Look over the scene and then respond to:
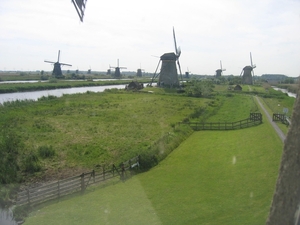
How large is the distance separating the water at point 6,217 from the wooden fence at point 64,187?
13.8 inches

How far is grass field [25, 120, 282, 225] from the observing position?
793cm

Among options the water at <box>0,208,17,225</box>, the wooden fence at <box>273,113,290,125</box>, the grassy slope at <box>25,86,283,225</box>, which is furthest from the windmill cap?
the water at <box>0,208,17,225</box>

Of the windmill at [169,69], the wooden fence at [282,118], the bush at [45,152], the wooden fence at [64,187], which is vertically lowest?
the wooden fence at [64,187]

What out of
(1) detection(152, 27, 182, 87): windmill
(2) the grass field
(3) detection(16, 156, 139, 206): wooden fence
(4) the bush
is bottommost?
(2) the grass field

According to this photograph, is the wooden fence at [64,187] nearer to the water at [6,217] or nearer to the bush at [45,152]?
the water at [6,217]

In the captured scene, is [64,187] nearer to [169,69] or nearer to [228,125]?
[228,125]

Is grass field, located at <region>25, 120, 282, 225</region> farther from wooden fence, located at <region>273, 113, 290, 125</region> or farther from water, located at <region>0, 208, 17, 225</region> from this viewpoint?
wooden fence, located at <region>273, 113, 290, 125</region>

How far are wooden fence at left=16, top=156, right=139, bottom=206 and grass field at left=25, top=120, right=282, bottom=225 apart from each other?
43cm

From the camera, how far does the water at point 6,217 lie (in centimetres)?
816

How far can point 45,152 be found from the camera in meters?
14.4

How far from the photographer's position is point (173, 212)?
8.24m

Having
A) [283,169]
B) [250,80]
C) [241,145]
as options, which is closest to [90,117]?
[241,145]

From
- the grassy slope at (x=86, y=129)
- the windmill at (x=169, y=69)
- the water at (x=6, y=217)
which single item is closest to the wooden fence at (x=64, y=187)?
the water at (x=6, y=217)

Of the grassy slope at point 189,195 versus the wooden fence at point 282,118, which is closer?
the grassy slope at point 189,195
